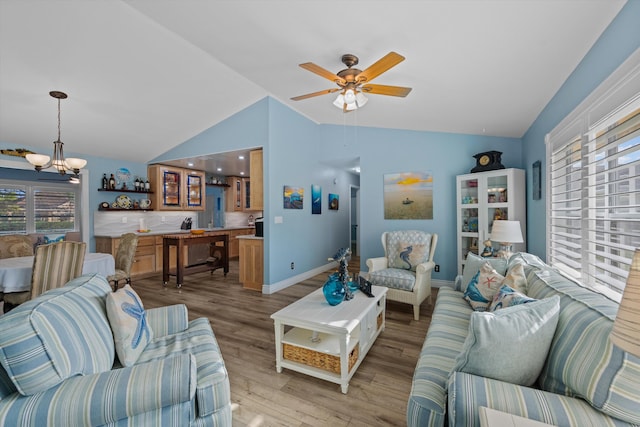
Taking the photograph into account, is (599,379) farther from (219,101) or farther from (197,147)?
(197,147)

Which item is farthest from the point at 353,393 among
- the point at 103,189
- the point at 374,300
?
the point at 103,189

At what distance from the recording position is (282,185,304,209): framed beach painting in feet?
15.0

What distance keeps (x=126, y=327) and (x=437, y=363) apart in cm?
164

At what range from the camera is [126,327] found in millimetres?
1457

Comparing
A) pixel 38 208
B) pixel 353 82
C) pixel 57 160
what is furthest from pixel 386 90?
pixel 38 208

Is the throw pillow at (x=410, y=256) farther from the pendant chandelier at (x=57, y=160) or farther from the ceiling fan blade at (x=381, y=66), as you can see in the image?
the pendant chandelier at (x=57, y=160)

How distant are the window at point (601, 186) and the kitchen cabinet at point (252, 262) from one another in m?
3.62

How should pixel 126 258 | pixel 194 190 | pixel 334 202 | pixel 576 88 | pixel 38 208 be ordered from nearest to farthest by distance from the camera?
pixel 576 88, pixel 126 258, pixel 38 208, pixel 334 202, pixel 194 190

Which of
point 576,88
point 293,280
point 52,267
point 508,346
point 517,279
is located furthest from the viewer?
point 293,280

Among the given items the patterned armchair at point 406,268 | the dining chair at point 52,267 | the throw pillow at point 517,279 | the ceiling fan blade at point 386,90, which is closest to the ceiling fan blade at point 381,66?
the ceiling fan blade at point 386,90

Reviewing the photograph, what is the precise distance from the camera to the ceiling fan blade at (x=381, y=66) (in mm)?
1992

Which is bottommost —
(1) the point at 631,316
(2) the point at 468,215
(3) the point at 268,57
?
(1) the point at 631,316

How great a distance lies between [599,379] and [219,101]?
4815 mm

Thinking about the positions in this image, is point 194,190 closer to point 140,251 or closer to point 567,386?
point 140,251
